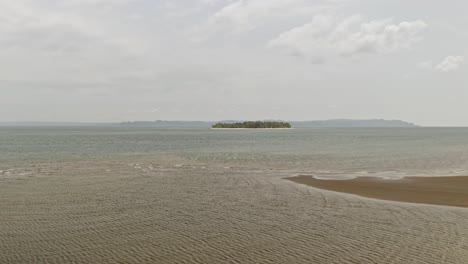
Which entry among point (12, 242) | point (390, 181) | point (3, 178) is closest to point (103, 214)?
point (12, 242)

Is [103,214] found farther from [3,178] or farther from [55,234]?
[3,178]

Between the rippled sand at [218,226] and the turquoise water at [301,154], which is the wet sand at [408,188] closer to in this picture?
the rippled sand at [218,226]

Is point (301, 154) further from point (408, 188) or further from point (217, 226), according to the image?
point (217, 226)

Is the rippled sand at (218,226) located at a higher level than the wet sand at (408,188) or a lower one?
lower

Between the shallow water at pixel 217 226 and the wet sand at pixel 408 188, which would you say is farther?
the wet sand at pixel 408 188

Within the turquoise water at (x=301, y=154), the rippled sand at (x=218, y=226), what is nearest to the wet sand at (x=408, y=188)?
the rippled sand at (x=218, y=226)
